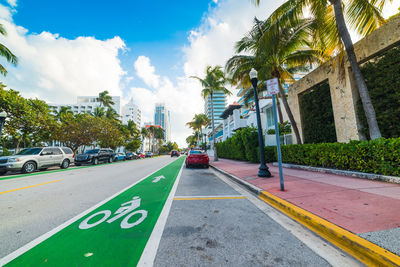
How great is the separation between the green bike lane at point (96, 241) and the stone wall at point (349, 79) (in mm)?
10041

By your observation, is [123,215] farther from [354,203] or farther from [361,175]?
[361,175]

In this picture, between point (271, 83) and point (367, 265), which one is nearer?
point (367, 265)

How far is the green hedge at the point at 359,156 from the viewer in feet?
17.8

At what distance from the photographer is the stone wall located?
684 centimetres

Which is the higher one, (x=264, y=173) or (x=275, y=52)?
(x=275, y=52)

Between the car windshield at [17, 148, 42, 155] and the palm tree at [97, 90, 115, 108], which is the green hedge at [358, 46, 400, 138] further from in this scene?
the palm tree at [97, 90, 115, 108]

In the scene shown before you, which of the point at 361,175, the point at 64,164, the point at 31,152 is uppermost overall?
the point at 31,152

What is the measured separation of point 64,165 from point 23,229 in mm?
14402

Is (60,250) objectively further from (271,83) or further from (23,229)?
(271,83)

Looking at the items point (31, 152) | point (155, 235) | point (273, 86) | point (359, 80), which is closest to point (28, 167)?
point (31, 152)

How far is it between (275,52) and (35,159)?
18.2 metres

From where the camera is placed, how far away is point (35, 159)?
1189cm

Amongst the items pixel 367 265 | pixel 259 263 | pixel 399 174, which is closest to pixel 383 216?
pixel 367 265

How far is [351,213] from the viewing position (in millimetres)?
3117
